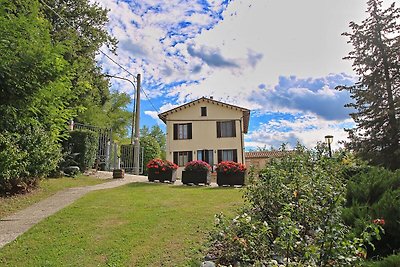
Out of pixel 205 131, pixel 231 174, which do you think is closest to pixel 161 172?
pixel 231 174

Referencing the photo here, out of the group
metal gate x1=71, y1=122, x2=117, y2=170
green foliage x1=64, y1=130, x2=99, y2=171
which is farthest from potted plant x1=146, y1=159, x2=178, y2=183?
metal gate x1=71, y1=122, x2=117, y2=170

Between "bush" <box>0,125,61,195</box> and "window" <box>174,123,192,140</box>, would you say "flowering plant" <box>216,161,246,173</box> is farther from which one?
"window" <box>174,123,192,140</box>

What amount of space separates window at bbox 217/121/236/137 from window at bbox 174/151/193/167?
300 centimetres

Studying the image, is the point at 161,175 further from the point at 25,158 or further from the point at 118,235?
the point at 118,235

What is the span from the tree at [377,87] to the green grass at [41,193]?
11805mm

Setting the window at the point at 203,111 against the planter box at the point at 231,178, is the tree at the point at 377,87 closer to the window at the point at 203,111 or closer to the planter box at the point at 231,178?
the planter box at the point at 231,178

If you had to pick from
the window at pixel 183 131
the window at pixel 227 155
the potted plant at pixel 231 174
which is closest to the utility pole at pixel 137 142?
the potted plant at pixel 231 174

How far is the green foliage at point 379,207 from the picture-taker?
2.90 m

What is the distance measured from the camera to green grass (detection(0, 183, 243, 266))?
376 centimetres

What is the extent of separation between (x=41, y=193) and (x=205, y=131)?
1774 centimetres

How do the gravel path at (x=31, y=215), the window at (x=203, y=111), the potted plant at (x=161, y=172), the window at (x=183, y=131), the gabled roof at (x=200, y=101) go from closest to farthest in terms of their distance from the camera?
the gravel path at (x=31, y=215), the potted plant at (x=161, y=172), the gabled roof at (x=200, y=101), the window at (x=183, y=131), the window at (x=203, y=111)

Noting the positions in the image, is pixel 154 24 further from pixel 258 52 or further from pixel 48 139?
pixel 48 139

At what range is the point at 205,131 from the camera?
83.8 feet

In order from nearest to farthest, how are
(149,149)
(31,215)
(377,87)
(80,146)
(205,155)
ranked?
(31,215) < (80,146) < (377,87) < (205,155) < (149,149)
